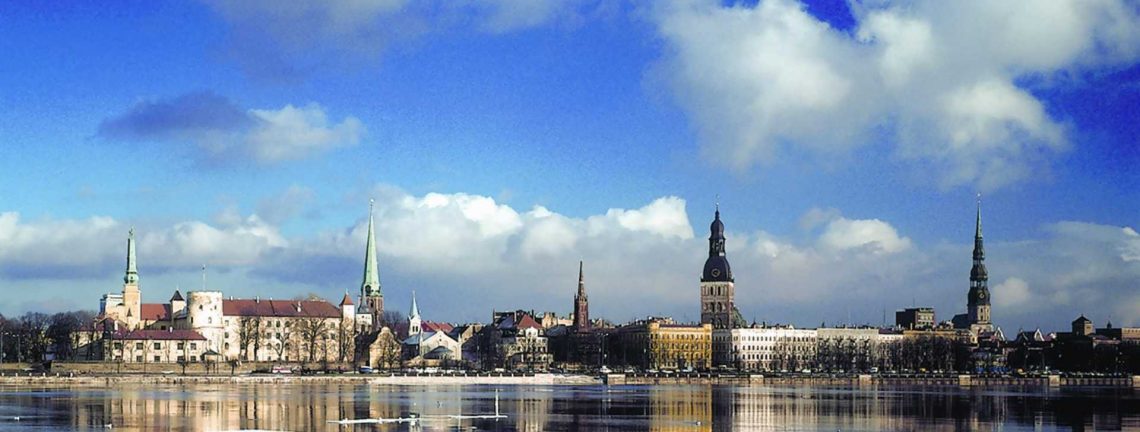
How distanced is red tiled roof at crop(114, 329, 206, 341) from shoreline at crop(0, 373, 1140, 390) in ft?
67.7

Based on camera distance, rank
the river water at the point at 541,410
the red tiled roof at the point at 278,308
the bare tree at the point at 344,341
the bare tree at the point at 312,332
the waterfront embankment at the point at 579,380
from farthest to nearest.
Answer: the red tiled roof at the point at 278,308
the bare tree at the point at 344,341
the bare tree at the point at 312,332
the waterfront embankment at the point at 579,380
the river water at the point at 541,410

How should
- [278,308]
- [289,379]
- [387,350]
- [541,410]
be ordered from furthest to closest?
[278,308] < [387,350] < [289,379] < [541,410]

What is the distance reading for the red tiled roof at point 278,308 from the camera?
168m

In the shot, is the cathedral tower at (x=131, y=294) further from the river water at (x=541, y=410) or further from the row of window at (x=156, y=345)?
the river water at (x=541, y=410)

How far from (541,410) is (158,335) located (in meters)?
85.1

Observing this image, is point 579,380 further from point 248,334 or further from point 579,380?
point 248,334

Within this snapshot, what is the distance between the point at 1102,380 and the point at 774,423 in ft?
382

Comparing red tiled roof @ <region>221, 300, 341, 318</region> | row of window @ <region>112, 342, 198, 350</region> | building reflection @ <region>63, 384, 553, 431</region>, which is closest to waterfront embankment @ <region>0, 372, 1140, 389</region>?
building reflection @ <region>63, 384, 553, 431</region>

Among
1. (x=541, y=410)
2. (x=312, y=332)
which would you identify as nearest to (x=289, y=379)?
(x=312, y=332)

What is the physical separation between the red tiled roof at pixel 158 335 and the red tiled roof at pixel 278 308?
9.50 metres

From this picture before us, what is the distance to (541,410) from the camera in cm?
7969

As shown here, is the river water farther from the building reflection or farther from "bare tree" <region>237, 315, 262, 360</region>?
"bare tree" <region>237, 315, 262, 360</region>

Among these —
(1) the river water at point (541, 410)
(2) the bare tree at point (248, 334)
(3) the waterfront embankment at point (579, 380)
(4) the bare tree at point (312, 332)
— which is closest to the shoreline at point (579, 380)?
(3) the waterfront embankment at point (579, 380)

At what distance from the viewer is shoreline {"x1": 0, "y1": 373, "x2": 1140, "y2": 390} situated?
122 m
